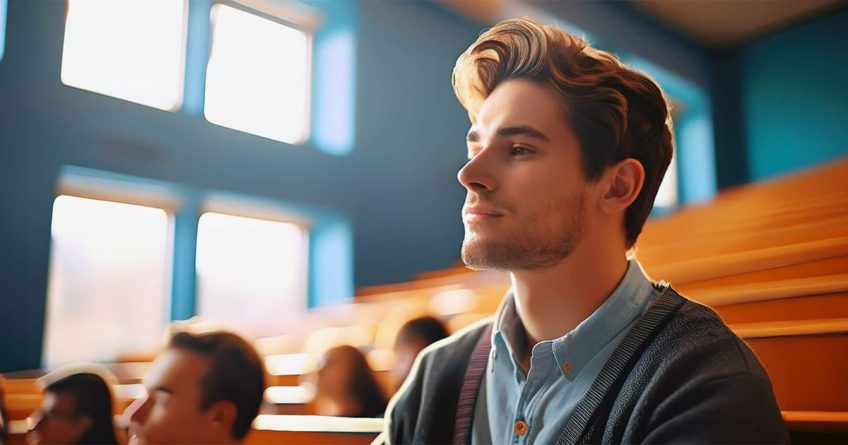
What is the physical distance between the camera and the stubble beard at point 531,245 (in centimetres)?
40

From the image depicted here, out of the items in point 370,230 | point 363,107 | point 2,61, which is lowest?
point 370,230

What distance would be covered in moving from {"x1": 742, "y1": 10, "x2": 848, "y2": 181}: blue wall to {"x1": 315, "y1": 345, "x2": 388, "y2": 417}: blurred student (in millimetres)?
1028

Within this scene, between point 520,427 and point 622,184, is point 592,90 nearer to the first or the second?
point 622,184

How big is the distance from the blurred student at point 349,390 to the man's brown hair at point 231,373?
0.65ft

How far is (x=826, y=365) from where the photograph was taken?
18.6 inches

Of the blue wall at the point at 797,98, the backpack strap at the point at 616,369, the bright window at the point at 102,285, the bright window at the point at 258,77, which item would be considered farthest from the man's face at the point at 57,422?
the blue wall at the point at 797,98

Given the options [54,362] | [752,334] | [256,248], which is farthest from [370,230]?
[752,334]

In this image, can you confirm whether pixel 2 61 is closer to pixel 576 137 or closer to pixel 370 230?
pixel 576 137

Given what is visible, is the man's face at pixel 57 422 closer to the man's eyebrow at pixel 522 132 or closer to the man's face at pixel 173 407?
the man's face at pixel 173 407

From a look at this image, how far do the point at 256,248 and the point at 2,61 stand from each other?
1.48ft

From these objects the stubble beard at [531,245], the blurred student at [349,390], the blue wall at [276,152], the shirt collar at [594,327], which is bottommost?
the blurred student at [349,390]

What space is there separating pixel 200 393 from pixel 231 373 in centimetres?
2

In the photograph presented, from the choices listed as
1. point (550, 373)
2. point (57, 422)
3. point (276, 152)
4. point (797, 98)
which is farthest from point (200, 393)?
point (797, 98)

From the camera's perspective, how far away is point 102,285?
724 mm
